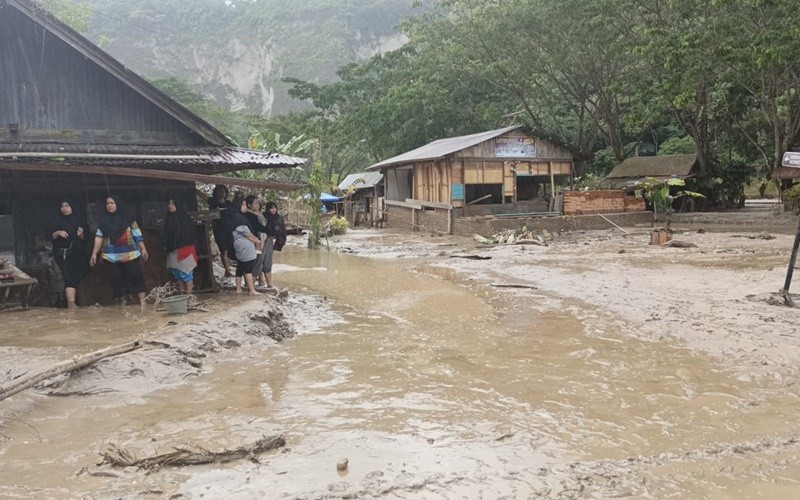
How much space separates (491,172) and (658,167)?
844 cm

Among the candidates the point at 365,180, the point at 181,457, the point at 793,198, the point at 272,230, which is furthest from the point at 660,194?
the point at 181,457

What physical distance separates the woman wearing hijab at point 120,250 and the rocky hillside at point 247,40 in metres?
71.1

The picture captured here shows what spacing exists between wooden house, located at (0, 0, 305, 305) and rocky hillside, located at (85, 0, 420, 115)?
228 ft

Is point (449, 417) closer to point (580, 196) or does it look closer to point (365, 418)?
point (365, 418)

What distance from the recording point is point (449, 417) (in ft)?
18.8

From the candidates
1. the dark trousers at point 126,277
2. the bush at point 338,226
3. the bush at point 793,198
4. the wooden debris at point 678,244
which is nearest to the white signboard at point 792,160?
the dark trousers at point 126,277

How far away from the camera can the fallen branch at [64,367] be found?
530cm

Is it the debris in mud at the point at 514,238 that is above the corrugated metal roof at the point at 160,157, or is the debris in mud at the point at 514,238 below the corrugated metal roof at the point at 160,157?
below

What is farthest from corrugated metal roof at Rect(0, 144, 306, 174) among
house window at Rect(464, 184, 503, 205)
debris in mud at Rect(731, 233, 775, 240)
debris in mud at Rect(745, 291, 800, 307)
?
house window at Rect(464, 184, 503, 205)

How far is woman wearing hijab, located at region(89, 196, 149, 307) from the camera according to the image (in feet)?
31.7

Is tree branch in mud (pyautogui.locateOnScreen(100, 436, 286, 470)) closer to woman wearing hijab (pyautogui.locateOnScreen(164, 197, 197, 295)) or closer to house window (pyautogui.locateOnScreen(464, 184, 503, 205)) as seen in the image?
woman wearing hijab (pyautogui.locateOnScreen(164, 197, 197, 295))

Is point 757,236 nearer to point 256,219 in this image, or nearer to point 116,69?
point 256,219

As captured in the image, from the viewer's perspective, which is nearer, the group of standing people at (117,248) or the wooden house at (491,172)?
the group of standing people at (117,248)

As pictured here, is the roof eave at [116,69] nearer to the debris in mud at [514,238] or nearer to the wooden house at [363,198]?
the debris in mud at [514,238]
